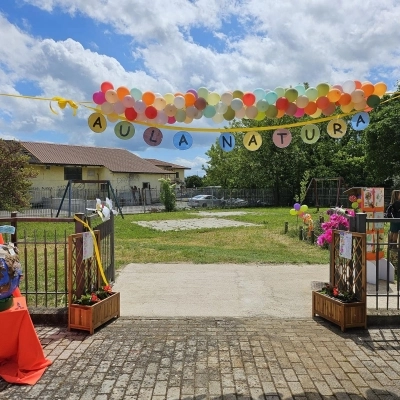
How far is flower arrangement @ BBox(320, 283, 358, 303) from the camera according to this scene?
16.3 ft

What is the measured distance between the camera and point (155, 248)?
11305mm

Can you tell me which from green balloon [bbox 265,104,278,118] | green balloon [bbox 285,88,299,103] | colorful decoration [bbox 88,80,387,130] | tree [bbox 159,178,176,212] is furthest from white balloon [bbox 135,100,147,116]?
tree [bbox 159,178,176,212]

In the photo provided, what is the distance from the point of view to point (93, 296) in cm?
491

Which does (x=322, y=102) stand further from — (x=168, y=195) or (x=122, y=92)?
(x=168, y=195)

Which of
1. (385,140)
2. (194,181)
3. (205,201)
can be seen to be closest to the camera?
(385,140)

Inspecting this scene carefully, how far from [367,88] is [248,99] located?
148cm

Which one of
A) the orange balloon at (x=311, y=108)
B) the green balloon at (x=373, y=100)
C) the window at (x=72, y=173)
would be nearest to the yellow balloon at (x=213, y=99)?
the orange balloon at (x=311, y=108)

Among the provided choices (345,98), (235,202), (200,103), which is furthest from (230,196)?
(200,103)

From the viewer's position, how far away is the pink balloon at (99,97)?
469 cm

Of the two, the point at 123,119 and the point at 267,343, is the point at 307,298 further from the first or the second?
the point at 123,119

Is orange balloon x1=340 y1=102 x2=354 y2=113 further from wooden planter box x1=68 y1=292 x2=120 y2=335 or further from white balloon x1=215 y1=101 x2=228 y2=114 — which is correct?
wooden planter box x1=68 y1=292 x2=120 y2=335

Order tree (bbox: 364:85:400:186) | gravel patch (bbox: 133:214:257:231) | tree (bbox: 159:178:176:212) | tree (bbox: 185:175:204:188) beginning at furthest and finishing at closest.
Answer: tree (bbox: 185:175:204:188), tree (bbox: 159:178:176:212), tree (bbox: 364:85:400:186), gravel patch (bbox: 133:214:257:231)

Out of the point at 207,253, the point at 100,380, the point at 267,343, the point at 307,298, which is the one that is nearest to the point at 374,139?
the point at 207,253

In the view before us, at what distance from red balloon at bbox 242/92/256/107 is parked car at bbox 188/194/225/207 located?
28641mm
